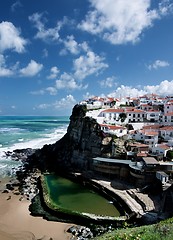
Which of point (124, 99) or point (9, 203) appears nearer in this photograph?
point (9, 203)

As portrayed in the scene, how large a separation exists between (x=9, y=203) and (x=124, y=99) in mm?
57667

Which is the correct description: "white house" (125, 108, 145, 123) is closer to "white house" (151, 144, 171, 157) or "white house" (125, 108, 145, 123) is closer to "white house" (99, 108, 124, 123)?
"white house" (99, 108, 124, 123)

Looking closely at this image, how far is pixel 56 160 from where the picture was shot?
56.8 m

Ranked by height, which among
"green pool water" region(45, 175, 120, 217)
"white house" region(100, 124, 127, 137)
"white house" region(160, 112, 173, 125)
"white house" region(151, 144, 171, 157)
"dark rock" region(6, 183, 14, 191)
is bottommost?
"green pool water" region(45, 175, 120, 217)

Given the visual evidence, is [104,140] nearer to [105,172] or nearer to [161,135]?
[105,172]

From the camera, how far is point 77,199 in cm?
3581

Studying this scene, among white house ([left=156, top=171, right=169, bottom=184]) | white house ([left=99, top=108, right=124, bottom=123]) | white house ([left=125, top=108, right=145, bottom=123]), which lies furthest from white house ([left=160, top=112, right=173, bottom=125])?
white house ([left=156, top=171, right=169, bottom=184])

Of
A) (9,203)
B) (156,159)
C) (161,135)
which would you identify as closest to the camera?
(9,203)

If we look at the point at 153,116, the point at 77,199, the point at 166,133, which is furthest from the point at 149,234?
the point at 153,116

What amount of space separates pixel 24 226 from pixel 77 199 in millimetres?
9468

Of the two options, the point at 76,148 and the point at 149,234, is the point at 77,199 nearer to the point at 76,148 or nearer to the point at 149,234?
the point at 76,148

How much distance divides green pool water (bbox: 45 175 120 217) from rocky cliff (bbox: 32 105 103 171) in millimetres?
7353

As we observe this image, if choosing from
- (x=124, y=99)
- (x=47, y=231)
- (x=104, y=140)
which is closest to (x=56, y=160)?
(x=104, y=140)

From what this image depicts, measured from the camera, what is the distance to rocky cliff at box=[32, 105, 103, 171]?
1940 inches
